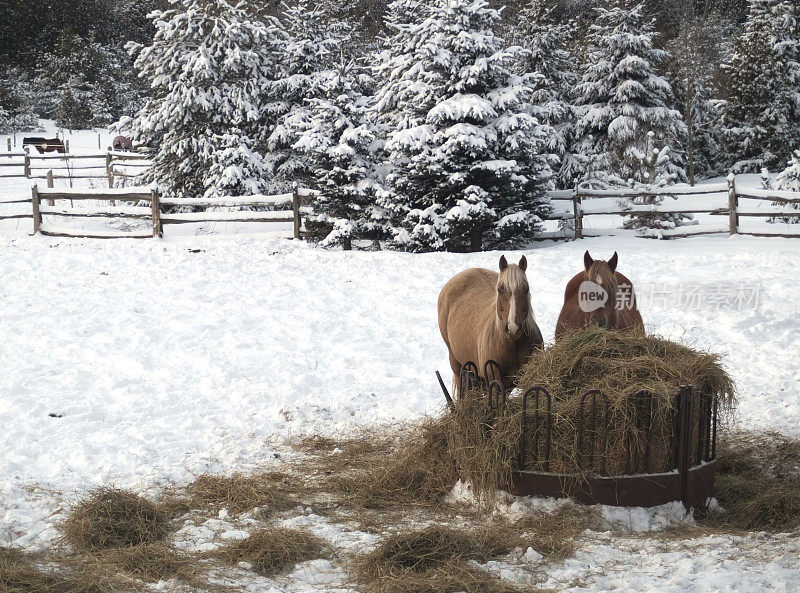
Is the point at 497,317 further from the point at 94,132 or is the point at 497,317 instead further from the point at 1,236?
the point at 94,132

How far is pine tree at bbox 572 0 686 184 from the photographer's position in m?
23.9

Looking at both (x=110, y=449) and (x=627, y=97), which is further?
(x=627, y=97)

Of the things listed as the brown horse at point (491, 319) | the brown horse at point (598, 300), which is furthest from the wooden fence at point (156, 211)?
the brown horse at point (598, 300)

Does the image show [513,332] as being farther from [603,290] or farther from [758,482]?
[758,482]

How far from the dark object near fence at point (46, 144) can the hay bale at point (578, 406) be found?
30932mm

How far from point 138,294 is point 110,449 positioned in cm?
549

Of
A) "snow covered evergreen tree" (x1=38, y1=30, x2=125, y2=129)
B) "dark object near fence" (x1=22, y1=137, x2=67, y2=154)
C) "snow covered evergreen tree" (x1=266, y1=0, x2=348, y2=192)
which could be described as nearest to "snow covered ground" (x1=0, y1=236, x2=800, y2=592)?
"snow covered evergreen tree" (x1=266, y1=0, x2=348, y2=192)

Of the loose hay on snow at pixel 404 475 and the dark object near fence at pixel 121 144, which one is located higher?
the dark object near fence at pixel 121 144

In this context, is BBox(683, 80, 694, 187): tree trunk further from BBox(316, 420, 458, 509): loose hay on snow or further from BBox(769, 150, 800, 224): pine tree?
BBox(316, 420, 458, 509): loose hay on snow

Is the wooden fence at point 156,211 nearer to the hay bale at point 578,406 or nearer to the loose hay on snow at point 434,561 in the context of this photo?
the hay bale at point 578,406

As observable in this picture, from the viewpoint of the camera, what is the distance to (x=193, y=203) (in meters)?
16.2

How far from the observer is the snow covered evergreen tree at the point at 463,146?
538 inches

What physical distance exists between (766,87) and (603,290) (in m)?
29.1

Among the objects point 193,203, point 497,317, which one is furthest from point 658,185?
point 497,317
